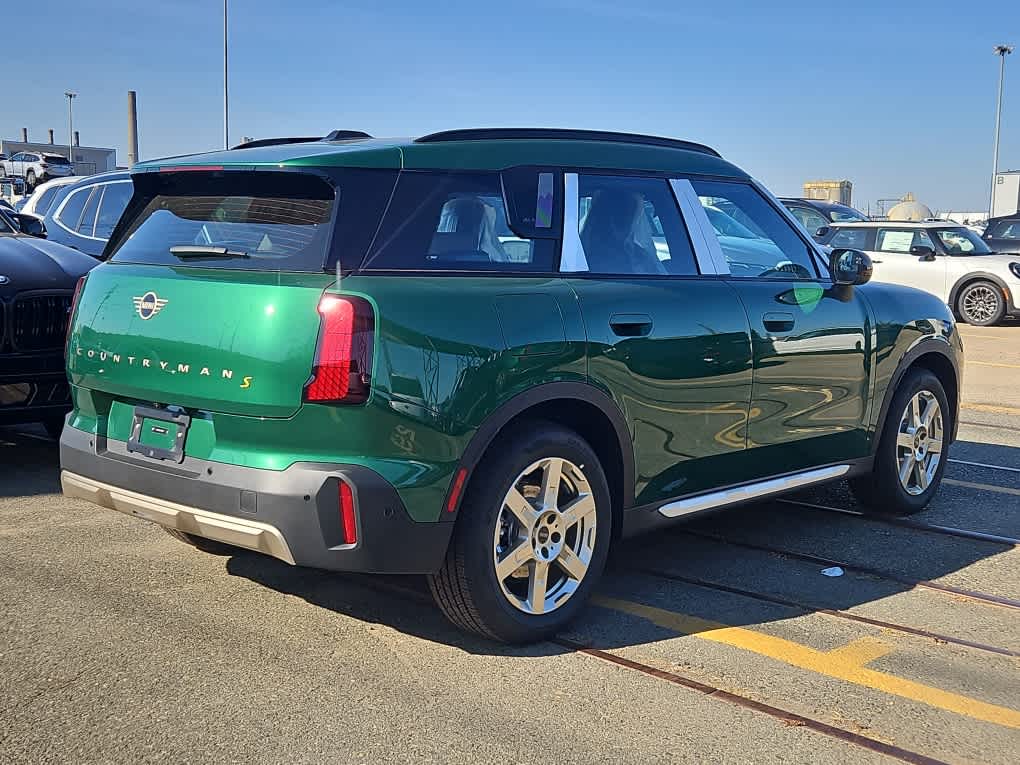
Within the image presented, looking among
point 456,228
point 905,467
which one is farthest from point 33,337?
point 905,467

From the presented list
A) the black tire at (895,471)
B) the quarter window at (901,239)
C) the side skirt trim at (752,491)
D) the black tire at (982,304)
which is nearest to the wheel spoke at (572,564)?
the side skirt trim at (752,491)

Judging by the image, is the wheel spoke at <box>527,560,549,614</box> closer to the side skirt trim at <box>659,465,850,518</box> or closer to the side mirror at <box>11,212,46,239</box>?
the side skirt trim at <box>659,465,850,518</box>

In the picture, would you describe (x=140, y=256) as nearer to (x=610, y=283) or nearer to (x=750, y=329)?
(x=610, y=283)

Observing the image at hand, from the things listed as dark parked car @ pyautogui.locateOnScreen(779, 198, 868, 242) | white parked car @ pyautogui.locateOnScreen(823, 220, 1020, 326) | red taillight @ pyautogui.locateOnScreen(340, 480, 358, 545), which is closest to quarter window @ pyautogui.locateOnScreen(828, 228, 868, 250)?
white parked car @ pyautogui.locateOnScreen(823, 220, 1020, 326)

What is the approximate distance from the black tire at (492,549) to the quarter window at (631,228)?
772mm

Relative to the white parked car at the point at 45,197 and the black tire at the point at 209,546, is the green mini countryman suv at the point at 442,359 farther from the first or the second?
the white parked car at the point at 45,197

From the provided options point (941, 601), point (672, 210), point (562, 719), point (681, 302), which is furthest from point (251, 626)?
point (941, 601)

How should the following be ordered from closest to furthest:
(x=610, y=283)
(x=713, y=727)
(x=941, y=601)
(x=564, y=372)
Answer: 1. (x=713, y=727)
2. (x=564, y=372)
3. (x=610, y=283)
4. (x=941, y=601)

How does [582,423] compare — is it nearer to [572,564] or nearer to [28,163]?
[572,564]

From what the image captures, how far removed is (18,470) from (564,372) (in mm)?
4149

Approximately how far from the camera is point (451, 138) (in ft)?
14.0

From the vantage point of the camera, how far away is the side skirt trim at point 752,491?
15.6 ft

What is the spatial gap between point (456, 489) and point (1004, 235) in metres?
20.3

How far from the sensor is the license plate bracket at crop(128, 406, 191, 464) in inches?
156
